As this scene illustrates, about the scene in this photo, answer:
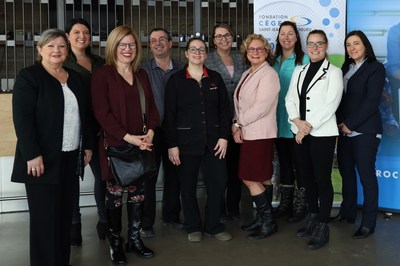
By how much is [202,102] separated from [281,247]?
3.94 ft

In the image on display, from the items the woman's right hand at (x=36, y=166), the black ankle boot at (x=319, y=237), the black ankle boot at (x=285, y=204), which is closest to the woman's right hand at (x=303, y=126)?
the black ankle boot at (x=319, y=237)

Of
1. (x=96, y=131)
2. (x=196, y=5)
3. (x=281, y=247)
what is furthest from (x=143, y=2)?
(x=281, y=247)

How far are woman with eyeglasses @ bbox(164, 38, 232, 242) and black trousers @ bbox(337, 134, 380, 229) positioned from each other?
3.36 ft

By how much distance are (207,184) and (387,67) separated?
191cm

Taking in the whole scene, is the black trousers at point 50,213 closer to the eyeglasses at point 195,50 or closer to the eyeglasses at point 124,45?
the eyeglasses at point 124,45

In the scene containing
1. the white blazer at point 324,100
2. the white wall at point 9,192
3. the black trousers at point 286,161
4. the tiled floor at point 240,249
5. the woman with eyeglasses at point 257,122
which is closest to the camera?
the tiled floor at point 240,249

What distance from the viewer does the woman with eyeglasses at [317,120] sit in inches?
128

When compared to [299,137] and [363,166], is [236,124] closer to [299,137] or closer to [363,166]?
[299,137]

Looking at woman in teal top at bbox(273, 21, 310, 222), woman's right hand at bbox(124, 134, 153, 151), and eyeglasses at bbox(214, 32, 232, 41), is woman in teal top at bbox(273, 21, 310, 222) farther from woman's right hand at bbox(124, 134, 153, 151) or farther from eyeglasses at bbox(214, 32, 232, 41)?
woman's right hand at bbox(124, 134, 153, 151)

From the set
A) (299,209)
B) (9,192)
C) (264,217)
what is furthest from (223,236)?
(9,192)

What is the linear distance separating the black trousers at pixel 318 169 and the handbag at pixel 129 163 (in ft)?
3.82

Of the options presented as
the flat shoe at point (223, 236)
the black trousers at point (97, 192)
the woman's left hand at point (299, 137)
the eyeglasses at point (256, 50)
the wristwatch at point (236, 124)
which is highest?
the eyeglasses at point (256, 50)

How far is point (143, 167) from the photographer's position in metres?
2.91

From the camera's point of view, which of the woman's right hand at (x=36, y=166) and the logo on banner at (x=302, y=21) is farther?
the logo on banner at (x=302, y=21)
